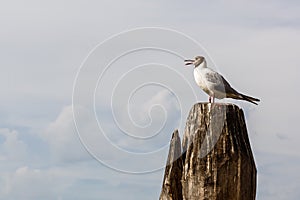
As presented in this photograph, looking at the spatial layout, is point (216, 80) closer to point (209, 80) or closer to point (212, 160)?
point (209, 80)

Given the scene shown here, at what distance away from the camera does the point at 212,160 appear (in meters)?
9.19

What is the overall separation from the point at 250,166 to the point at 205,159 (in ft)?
3.03

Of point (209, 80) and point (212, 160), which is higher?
point (209, 80)

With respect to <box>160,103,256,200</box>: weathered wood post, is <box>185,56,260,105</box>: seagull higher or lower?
higher

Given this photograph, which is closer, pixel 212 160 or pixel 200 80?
pixel 212 160

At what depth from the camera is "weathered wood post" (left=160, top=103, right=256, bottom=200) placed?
916cm

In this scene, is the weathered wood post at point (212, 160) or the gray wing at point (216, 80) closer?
the weathered wood post at point (212, 160)

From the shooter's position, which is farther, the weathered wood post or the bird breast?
the bird breast

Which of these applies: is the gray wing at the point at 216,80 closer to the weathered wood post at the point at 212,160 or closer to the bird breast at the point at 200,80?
the bird breast at the point at 200,80

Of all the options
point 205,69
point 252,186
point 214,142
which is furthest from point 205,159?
point 205,69

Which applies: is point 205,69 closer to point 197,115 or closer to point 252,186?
point 197,115

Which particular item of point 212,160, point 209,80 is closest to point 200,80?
point 209,80

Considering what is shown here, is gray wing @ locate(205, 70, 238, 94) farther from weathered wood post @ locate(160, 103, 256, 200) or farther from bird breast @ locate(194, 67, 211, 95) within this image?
weathered wood post @ locate(160, 103, 256, 200)

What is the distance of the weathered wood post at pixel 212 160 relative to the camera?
9164mm
